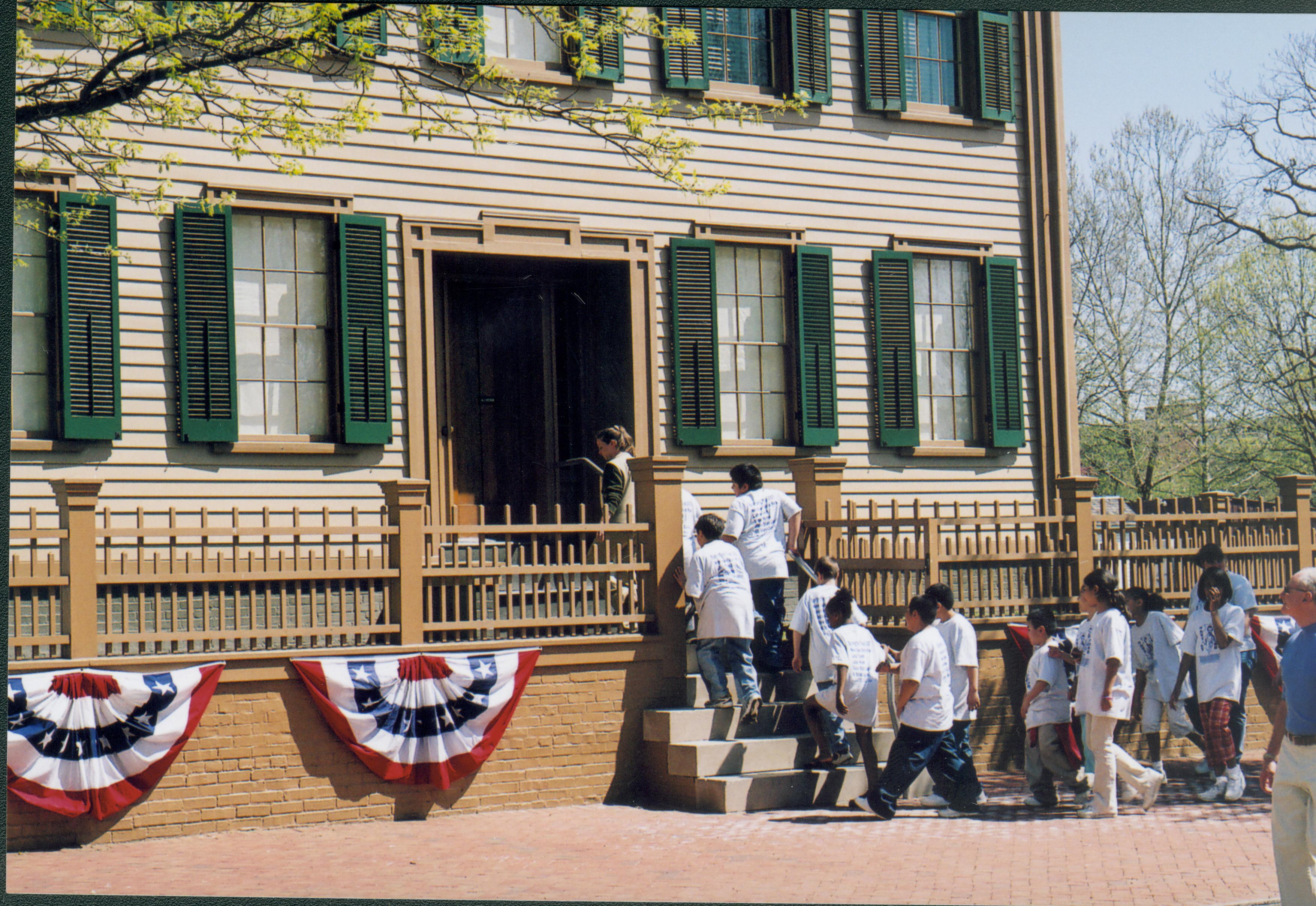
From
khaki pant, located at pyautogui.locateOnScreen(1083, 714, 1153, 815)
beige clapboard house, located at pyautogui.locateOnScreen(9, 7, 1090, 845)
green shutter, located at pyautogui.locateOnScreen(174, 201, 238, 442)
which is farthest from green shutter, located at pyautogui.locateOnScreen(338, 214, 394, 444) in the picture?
khaki pant, located at pyautogui.locateOnScreen(1083, 714, 1153, 815)

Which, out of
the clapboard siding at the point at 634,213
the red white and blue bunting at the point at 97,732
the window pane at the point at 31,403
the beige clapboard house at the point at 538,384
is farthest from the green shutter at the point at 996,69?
the red white and blue bunting at the point at 97,732

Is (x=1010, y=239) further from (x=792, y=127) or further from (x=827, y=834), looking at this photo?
(x=827, y=834)

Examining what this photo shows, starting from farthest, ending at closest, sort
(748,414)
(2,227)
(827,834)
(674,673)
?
(748,414)
(674,673)
(827,834)
(2,227)

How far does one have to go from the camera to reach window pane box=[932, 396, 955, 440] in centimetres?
1564

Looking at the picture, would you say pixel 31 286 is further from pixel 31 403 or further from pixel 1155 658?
pixel 1155 658

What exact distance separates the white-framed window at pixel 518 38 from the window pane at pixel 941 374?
511 cm

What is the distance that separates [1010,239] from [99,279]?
952cm

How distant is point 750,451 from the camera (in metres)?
14.5

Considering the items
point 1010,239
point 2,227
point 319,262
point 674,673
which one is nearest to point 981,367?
point 1010,239

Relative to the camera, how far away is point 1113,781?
10539 millimetres

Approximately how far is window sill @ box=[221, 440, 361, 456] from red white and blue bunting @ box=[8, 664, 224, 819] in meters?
2.87

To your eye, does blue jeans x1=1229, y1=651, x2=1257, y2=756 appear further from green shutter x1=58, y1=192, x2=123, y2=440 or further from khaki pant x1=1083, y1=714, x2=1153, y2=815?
green shutter x1=58, y1=192, x2=123, y2=440

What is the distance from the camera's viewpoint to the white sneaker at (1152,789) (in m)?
10.5

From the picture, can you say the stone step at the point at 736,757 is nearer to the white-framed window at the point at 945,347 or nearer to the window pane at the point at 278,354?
the window pane at the point at 278,354
